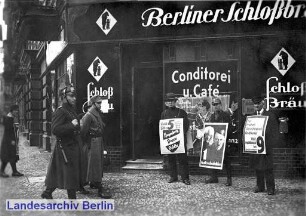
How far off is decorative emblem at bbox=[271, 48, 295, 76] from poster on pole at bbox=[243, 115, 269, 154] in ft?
7.45

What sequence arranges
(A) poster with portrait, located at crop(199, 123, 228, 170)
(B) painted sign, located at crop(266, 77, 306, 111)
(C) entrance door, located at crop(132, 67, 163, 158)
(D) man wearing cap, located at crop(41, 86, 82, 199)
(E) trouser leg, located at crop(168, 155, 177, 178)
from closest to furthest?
(D) man wearing cap, located at crop(41, 86, 82, 199) → (A) poster with portrait, located at crop(199, 123, 228, 170) → (E) trouser leg, located at crop(168, 155, 177, 178) → (B) painted sign, located at crop(266, 77, 306, 111) → (C) entrance door, located at crop(132, 67, 163, 158)

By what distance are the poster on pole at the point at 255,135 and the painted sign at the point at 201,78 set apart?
7.06 ft

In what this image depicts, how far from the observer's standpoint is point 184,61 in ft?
35.4

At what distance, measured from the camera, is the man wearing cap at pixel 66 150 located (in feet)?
22.7

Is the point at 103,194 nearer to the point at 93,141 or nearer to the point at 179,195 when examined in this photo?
the point at 93,141

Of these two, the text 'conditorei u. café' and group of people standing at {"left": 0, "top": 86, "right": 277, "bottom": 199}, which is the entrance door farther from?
group of people standing at {"left": 0, "top": 86, "right": 277, "bottom": 199}

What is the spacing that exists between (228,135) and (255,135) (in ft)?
3.66

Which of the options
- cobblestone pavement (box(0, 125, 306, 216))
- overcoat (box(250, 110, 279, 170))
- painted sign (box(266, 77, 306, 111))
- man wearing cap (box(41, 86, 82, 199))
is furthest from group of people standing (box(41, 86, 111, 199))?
painted sign (box(266, 77, 306, 111))

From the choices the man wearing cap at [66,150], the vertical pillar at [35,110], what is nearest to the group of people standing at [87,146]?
the man wearing cap at [66,150]

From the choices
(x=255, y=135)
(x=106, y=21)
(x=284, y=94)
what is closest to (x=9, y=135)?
(x=106, y=21)

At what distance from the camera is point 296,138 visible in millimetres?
10133

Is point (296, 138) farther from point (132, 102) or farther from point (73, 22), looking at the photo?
point (73, 22)

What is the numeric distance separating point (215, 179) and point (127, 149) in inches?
110

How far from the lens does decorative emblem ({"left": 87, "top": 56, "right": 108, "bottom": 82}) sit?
11.3 m
